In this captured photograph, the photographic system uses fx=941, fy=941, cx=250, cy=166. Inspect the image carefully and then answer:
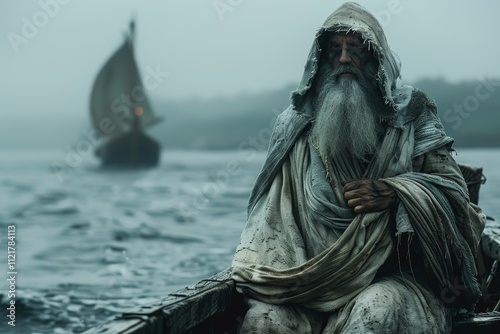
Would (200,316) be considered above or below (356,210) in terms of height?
below

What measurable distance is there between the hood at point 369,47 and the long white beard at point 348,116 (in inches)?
3.1

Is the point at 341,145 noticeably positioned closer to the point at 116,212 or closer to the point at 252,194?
the point at 252,194

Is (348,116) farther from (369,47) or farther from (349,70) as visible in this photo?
(369,47)

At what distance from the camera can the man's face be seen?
5.03 m

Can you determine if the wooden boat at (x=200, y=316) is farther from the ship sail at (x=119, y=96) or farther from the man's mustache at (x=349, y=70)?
the ship sail at (x=119, y=96)

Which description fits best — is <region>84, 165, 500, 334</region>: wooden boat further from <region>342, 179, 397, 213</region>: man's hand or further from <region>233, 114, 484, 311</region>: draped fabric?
<region>342, 179, 397, 213</region>: man's hand

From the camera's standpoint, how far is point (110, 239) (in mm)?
26375

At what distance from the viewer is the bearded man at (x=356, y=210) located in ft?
15.9

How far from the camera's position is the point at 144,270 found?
19.4m

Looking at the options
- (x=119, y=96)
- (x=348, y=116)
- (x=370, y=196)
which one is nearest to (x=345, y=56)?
(x=348, y=116)

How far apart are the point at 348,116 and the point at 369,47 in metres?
0.38

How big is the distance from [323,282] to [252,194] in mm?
817

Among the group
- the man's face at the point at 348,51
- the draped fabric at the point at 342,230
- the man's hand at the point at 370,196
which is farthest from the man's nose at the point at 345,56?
the man's hand at the point at 370,196

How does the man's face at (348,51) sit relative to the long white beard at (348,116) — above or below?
above
